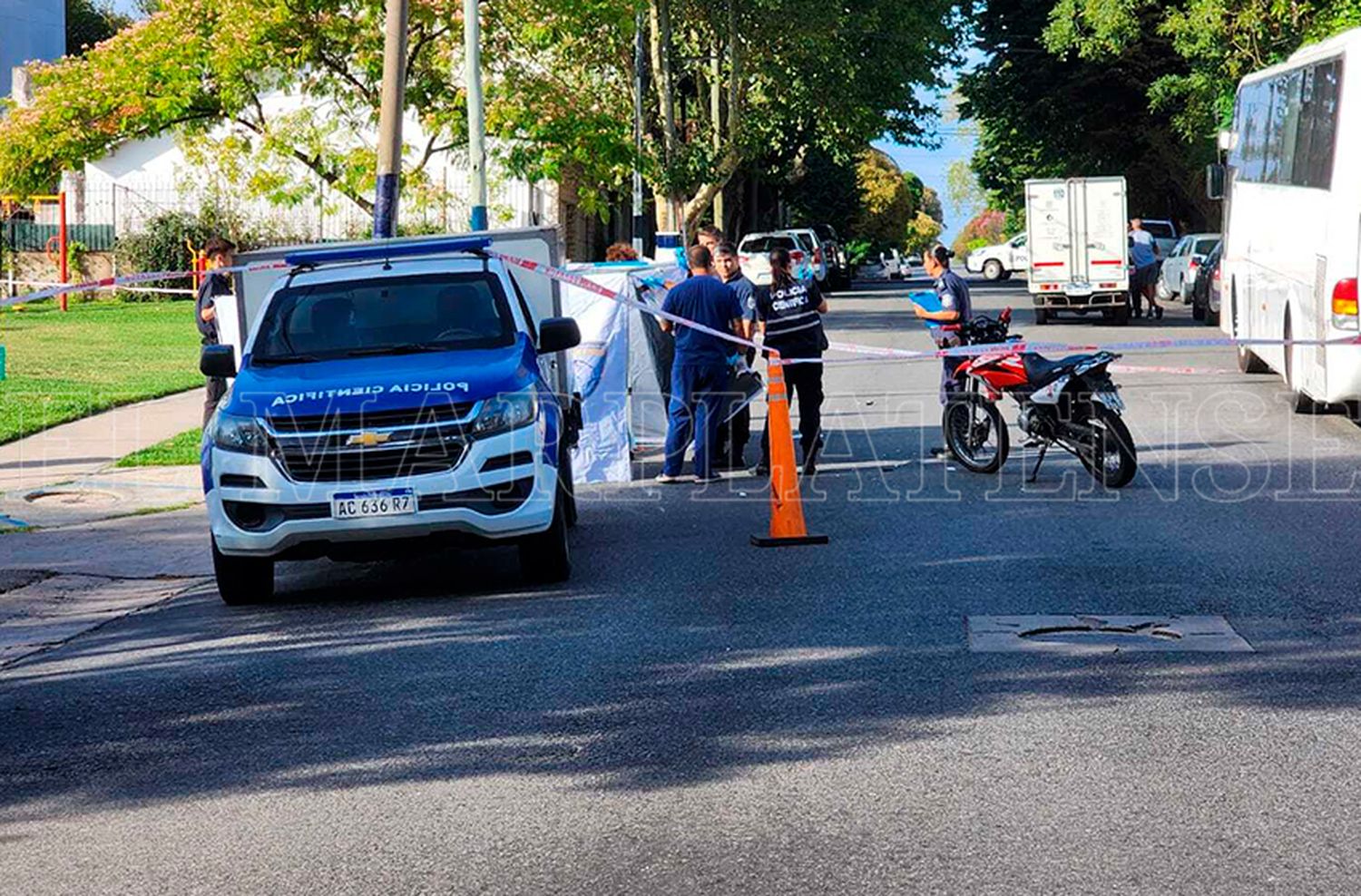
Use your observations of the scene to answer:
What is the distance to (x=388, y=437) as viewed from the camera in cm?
1065

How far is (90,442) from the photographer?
19109mm

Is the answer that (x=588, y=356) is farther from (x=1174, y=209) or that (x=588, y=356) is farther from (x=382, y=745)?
(x=1174, y=209)

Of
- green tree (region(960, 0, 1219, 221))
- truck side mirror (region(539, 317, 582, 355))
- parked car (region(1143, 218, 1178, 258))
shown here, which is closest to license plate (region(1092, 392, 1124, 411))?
truck side mirror (region(539, 317, 582, 355))

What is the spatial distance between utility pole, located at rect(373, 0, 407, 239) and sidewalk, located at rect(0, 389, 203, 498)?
3078 millimetres

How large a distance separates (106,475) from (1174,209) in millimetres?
55002

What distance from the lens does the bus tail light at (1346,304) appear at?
1725 centimetres

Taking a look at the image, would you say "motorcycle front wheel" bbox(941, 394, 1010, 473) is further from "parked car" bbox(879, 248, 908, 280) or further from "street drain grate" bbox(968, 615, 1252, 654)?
"parked car" bbox(879, 248, 908, 280)

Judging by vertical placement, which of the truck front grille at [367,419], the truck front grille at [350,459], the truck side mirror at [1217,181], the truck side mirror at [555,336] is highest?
the truck side mirror at [1217,181]

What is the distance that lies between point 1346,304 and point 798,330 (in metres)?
4.92

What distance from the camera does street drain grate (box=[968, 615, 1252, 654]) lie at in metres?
8.93

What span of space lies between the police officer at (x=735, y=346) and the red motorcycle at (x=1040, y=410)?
1727mm

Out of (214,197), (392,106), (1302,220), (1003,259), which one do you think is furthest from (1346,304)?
(1003,259)

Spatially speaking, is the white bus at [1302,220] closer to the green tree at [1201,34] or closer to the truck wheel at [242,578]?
the truck wheel at [242,578]

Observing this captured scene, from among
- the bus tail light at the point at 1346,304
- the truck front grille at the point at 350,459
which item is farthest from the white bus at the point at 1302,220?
the truck front grille at the point at 350,459
